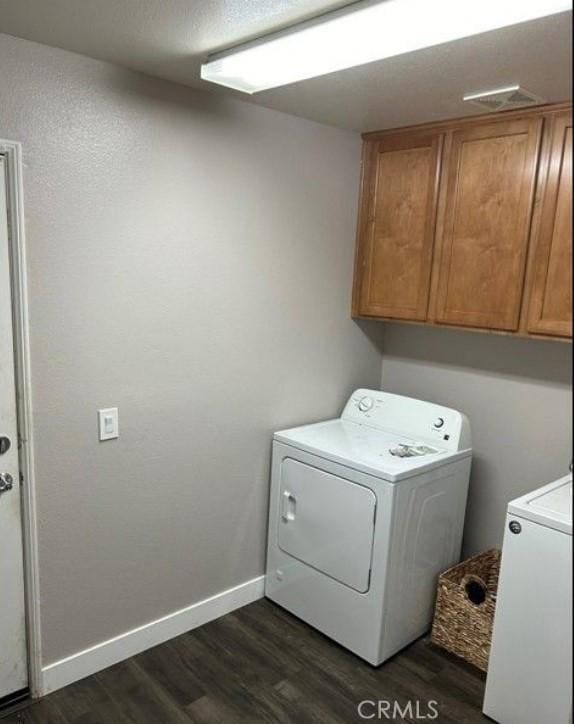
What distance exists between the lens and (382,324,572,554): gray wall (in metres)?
1.79

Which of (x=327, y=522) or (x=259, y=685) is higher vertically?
(x=327, y=522)

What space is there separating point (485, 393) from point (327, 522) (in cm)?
90

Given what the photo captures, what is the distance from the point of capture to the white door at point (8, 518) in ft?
6.14

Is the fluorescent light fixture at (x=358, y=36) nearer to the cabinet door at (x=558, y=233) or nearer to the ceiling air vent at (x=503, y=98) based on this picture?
the ceiling air vent at (x=503, y=98)

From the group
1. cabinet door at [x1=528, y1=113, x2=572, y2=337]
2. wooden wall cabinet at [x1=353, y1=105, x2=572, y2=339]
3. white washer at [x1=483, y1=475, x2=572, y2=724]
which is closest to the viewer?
cabinet door at [x1=528, y1=113, x2=572, y2=337]

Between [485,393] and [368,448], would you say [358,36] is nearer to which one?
[485,393]

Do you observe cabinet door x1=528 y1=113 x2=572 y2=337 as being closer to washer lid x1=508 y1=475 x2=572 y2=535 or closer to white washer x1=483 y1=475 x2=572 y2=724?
washer lid x1=508 y1=475 x2=572 y2=535

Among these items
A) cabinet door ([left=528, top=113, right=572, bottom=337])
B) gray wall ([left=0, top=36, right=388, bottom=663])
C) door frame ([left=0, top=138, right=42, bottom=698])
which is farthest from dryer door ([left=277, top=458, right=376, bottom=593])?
cabinet door ([left=528, top=113, right=572, bottom=337])

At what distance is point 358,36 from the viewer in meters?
1.58

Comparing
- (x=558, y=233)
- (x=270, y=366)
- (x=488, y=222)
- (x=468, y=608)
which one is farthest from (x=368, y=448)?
(x=558, y=233)

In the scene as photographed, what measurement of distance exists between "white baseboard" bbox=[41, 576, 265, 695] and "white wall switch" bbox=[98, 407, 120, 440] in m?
0.89

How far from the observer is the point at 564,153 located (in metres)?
0.81

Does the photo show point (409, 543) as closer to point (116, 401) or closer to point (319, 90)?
point (116, 401)

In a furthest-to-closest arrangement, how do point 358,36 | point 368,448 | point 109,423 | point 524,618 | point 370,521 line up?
point 368,448 < point 370,521 < point 109,423 < point 524,618 < point 358,36
